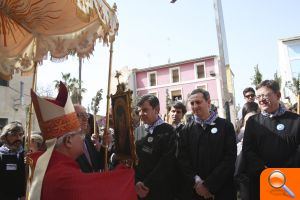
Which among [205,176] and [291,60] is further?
[291,60]

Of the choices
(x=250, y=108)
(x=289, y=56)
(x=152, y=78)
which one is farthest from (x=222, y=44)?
(x=152, y=78)

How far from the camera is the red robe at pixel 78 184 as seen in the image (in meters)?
2.22

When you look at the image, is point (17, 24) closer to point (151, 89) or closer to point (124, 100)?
point (124, 100)

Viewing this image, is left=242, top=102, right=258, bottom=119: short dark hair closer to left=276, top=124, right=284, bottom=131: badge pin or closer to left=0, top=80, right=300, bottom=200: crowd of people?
left=0, top=80, right=300, bottom=200: crowd of people

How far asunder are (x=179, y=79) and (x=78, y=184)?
38576 mm

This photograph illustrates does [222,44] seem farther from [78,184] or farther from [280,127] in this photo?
[78,184]

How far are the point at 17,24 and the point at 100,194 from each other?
325 centimetres

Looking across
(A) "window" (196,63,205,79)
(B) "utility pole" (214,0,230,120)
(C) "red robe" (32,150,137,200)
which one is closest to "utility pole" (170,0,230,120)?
(B) "utility pole" (214,0,230,120)

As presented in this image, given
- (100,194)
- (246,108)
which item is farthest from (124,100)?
(246,108)

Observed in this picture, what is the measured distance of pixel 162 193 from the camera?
12.4ft

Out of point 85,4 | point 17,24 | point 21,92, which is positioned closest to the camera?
point 85,4

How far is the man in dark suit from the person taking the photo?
3879mm

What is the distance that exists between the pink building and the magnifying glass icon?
35350mm

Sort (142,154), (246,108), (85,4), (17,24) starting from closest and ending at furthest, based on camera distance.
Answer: (85,4) < (142,154) < (17,24) < (246,108)
